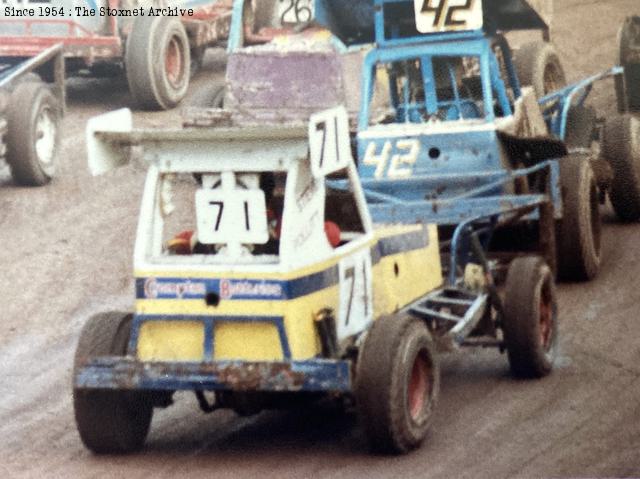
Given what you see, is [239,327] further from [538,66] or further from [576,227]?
[538,66]

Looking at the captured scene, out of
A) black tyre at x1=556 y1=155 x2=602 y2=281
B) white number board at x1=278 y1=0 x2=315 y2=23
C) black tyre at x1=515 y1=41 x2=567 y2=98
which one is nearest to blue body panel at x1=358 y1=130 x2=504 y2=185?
black tyre at x1=556 y1=155 x2=602 y2=281

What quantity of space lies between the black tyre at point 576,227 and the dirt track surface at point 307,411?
0.42 feet

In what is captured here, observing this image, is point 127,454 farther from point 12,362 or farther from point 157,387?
point 12,362

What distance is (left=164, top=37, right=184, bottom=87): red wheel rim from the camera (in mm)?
17578

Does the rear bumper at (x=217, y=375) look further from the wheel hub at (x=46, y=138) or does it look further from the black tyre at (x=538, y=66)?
the black tyre at (x=538, y=66)

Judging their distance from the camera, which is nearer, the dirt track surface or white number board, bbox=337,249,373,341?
the dirt track surface

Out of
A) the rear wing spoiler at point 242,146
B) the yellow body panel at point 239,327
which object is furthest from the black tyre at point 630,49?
the yellow body panel at point 239,327

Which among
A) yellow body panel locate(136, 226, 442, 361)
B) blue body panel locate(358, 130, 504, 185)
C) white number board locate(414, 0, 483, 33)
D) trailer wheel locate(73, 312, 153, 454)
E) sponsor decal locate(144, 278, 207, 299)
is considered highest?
white number board locate(414, 0, 483, 33)

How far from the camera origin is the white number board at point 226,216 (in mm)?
7609

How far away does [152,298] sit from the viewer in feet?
25.0

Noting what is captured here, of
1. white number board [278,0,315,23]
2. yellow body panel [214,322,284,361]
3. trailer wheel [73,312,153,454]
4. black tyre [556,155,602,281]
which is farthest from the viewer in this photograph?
white number board [278,0,315,23]

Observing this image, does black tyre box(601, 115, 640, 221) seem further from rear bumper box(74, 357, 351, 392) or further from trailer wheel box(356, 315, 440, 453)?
rear bumper box(74, 357, 351, 392)

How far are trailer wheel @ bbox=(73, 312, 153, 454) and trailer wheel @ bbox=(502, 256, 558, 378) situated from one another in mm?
2090

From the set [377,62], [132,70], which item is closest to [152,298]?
[377,62]
